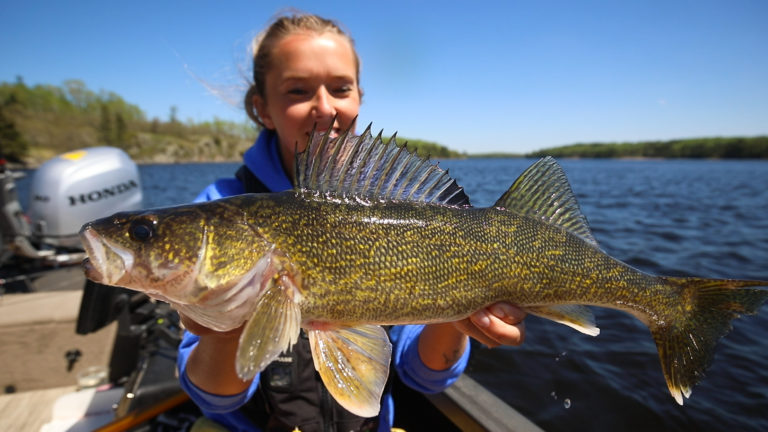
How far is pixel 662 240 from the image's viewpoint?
12.0 meters

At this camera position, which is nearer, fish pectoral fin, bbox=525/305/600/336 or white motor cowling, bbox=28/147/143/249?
fish pectoral fin, bbox=525/305/600/336

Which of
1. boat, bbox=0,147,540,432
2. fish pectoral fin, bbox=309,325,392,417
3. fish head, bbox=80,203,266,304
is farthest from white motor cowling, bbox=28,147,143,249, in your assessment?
fish pectoral fin, bbox=309,325,392,417

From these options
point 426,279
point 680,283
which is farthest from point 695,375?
point 426,279

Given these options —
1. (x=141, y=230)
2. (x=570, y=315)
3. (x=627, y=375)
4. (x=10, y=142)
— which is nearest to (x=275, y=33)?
(x=141, y=230)

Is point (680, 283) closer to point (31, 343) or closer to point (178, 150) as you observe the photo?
point (31, 343)

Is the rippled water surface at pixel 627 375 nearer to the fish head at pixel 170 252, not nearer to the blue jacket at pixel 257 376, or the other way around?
the blue jacket at pixel 257 376

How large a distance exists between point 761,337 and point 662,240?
6127 mm

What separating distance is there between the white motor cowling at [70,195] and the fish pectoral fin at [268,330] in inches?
268

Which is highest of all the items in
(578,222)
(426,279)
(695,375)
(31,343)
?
(578,222)

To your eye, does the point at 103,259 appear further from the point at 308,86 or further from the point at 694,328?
the point at 694,328

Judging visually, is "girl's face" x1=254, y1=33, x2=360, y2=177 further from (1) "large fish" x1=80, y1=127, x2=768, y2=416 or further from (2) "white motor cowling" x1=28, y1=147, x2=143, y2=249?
(2) "white motor cowling" x1=28, y1=147, x2=143, y2=249

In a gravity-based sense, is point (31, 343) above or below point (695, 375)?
below

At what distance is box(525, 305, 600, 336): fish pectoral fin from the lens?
7.08 feet

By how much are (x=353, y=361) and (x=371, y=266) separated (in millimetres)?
469
